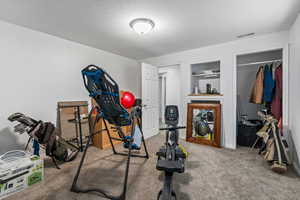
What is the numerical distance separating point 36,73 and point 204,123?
3.61 meters

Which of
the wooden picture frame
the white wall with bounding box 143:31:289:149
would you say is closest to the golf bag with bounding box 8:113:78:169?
the wooden picture frame

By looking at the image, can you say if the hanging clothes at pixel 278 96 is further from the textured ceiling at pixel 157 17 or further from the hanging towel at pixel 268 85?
the textured ceiling at pixel 157 17

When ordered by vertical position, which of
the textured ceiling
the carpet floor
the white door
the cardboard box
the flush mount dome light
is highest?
the textured ceiling

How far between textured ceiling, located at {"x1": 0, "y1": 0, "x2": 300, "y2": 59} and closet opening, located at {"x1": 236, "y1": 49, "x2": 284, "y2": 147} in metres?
0.76

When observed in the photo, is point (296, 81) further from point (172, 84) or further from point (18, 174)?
point (18, 174)

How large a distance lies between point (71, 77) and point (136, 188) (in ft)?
8.38

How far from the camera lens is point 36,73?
2.39 m

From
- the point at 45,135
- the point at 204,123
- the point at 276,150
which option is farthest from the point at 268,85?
the point at 45,135

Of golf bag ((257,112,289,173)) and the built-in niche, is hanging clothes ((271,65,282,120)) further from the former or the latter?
the built-in niche

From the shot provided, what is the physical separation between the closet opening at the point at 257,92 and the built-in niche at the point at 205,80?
59 cm

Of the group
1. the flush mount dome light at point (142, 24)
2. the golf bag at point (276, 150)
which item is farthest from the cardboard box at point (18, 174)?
the golf bag at point (276, 150)

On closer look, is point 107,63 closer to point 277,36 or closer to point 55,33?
point 55,33

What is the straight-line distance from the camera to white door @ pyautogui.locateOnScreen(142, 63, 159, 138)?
3531 millimetres

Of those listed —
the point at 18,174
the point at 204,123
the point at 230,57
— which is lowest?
the point at 18,174
